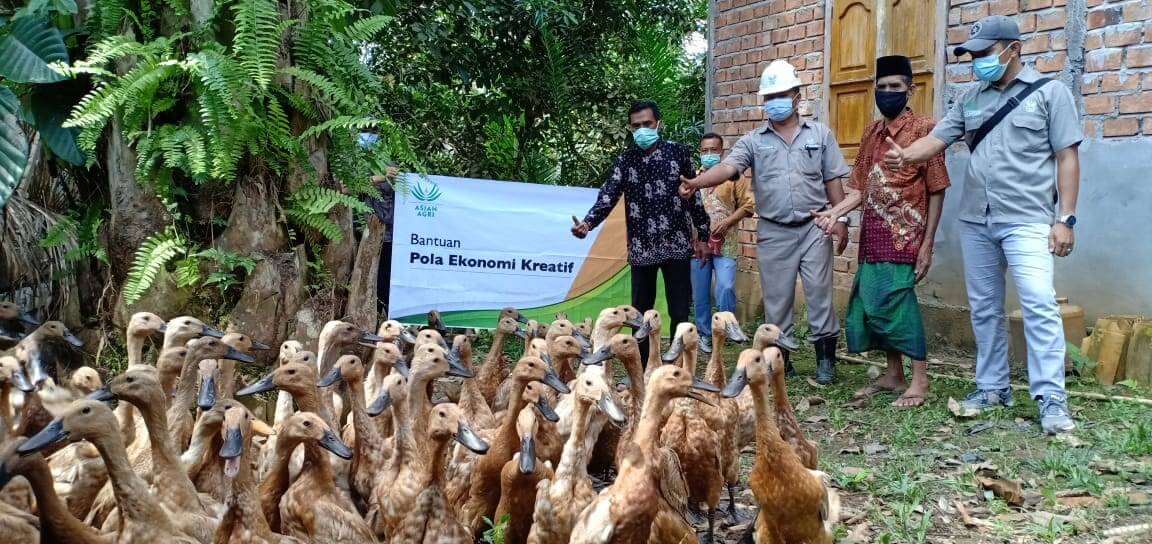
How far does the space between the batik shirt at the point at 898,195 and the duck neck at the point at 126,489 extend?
4.96 m

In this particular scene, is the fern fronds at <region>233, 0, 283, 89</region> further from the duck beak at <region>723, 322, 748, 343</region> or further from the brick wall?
the brick wall

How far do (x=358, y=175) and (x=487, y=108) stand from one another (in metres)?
5.61

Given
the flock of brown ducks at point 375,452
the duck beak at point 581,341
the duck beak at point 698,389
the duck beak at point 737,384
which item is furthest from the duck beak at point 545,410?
the duck beak at point 581,341

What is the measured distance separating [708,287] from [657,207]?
241 cm

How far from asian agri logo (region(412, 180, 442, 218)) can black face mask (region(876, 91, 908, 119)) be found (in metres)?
3.96

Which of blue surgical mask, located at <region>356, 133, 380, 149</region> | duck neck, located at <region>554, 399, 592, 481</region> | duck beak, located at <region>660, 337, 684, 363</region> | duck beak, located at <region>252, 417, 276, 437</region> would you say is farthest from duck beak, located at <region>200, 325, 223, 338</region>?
duck beak, located at <region>660, 337, 684, 363</region>

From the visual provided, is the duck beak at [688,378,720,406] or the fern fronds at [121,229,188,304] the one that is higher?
the fern fronds at [121,229,188,304]

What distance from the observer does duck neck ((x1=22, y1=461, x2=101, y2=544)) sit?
11.3 ft

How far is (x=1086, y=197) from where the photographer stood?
7.21 metres

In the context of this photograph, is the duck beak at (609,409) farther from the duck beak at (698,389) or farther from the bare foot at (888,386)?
the bare foot at (888,386)

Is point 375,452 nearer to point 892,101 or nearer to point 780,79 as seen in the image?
point 780,79

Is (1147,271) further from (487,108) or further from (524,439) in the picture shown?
(487,108)

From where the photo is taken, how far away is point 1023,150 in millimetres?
5828

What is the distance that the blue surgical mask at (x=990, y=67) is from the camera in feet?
19.4
